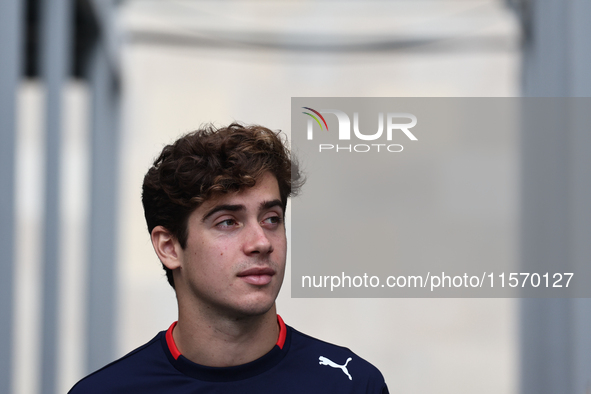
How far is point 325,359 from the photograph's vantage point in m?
1.33

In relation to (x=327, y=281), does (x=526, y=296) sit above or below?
below

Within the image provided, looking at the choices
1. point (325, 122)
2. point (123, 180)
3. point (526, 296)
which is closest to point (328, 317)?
point (526, 296)

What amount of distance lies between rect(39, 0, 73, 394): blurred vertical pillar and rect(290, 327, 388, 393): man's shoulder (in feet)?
5.56

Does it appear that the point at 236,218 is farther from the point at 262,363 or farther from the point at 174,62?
the point at 174,62

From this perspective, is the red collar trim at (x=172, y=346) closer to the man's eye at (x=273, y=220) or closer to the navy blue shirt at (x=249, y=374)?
the navy blue shirt at (x=249, y=374)

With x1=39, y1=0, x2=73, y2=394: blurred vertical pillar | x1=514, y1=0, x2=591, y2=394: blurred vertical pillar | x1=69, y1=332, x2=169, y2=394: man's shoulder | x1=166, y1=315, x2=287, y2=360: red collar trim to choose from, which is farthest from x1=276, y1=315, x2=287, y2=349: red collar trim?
x1=39, y1=0, x2=73, y2=394: blurred vertical pillar

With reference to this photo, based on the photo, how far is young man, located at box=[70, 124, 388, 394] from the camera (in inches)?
47.3

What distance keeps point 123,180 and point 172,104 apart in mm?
705

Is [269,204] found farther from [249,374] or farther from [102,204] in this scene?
[102,204]

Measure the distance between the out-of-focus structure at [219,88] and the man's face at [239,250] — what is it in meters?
1.92

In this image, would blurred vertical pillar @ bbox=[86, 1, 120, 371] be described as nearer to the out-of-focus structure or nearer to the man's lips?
the out-of-focus structure

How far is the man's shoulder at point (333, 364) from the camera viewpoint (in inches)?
51.0

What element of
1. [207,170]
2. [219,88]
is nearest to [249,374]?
[207,170]

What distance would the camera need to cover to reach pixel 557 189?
2.59 metres
